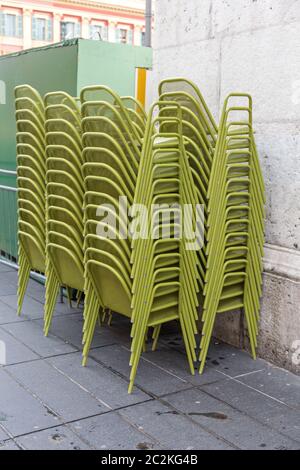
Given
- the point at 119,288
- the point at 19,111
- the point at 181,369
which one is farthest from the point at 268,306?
the point at 19,111

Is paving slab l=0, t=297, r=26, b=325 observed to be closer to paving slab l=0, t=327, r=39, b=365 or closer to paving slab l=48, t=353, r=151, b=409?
paving slab l=0, t=327, r=39, b=365

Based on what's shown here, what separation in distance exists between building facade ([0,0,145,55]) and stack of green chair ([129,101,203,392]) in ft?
150

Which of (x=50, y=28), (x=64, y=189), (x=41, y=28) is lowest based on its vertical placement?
(x=64, y=189)

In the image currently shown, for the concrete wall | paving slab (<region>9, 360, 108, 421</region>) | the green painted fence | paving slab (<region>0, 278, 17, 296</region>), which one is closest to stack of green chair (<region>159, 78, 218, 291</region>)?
the concrete wall

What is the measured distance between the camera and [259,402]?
3.70 m

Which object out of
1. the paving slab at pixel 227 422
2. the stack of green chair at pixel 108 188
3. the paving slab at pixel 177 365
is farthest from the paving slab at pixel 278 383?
the stack of green chair at pixel 108 188

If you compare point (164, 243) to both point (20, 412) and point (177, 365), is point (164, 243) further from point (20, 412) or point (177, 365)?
point (20, 412)

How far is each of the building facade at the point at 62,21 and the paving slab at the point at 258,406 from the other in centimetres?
4624

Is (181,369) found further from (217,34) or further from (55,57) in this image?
(55,57)

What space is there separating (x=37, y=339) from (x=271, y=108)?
8.00 feet

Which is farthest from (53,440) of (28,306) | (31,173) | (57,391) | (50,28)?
(50,28)

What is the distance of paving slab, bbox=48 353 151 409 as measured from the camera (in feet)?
12.1

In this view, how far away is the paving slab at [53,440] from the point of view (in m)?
3.12

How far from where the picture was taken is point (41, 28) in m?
51.6
